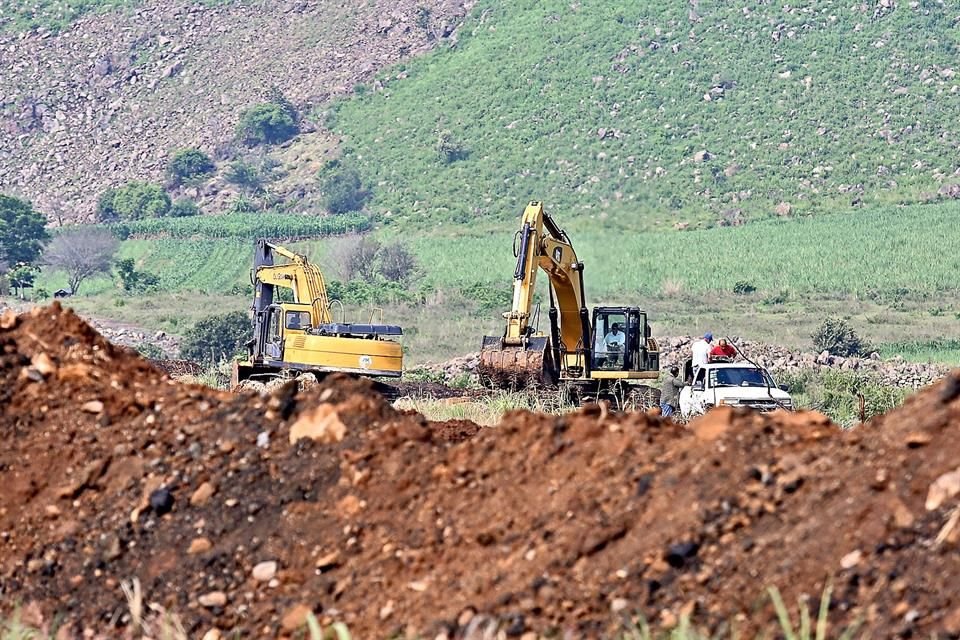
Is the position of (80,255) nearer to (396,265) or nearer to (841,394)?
(396,265)

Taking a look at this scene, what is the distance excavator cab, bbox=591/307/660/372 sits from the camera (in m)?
28.8

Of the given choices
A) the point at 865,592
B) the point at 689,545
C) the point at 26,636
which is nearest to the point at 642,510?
the point at 689,545

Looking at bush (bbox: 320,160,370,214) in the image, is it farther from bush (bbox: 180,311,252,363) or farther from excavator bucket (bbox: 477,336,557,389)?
excavator bucket (bbox: 477,336,557,389)

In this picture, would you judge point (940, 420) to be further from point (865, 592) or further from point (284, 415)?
point (284, 415)

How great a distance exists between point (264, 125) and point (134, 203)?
447 inches

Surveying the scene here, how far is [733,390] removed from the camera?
24.9 meters

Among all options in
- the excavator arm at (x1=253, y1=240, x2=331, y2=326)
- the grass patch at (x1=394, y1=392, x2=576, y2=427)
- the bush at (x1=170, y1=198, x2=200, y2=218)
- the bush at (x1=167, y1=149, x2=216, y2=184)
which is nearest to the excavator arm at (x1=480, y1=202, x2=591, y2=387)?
the grass patch at (x1=394, y1=392, x2=576, y2=427)

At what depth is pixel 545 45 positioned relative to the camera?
365 ft

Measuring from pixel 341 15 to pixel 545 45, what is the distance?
689 inches

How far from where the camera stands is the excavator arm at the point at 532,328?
90.6 feet

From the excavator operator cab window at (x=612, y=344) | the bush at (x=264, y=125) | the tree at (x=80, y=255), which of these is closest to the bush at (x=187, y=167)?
the bush at (x=264, y=125)

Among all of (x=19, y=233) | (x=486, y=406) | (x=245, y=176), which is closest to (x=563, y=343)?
(x=486, y=406)

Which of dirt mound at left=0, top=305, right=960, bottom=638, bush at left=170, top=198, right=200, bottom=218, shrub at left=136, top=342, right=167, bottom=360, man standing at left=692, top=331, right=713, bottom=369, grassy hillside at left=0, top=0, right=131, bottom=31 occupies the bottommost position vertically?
shrub at left=136, top=342, right=167, bottom=360

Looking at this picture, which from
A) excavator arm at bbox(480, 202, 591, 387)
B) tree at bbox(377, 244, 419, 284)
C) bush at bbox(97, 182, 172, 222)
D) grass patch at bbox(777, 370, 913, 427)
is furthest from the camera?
bush at bbox(97, 182, 172, 222)
